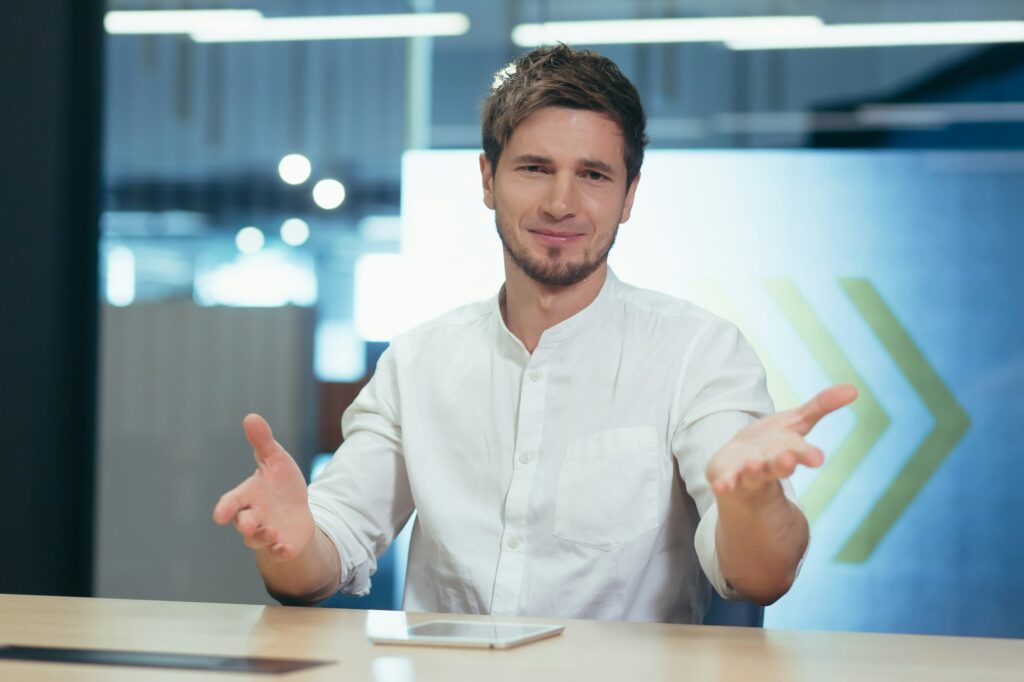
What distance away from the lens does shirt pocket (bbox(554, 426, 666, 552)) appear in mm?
1685

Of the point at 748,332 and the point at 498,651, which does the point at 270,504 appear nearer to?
the point at 498,651

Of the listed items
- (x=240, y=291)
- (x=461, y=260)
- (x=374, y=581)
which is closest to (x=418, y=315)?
(x=461, y=260)

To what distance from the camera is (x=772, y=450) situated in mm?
1241

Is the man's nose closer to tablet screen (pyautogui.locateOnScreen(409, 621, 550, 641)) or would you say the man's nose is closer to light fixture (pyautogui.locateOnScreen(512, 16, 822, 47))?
tablet screen (pyautogui.locateOnScreen(409, 621, 550, 641))

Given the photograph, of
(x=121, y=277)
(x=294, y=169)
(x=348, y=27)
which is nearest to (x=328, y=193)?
(x=294, y=169)

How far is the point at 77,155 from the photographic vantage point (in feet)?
11.6

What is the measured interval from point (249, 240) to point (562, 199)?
1.85m

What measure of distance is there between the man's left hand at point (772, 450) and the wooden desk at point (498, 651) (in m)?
0.16

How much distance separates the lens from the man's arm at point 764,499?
123 centimetres

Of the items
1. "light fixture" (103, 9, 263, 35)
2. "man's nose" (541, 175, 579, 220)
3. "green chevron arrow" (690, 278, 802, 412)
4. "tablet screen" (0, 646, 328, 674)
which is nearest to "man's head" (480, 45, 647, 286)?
"man's nose" (541, 175, 579, 220)

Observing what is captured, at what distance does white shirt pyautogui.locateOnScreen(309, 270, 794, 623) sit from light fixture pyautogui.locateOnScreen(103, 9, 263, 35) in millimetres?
1993

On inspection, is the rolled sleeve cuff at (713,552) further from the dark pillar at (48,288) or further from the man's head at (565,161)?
the dark pillar at (48,288)

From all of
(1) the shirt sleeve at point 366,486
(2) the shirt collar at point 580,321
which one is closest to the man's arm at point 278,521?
(1) the shirt sleeve at point 366,486

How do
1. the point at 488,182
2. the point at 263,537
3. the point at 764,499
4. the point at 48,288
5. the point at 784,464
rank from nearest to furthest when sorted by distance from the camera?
1. the point at 784,464
2. the point at 764,499
3. the point at 263,537
4. the point at 488,182
5. the point at 48,288
